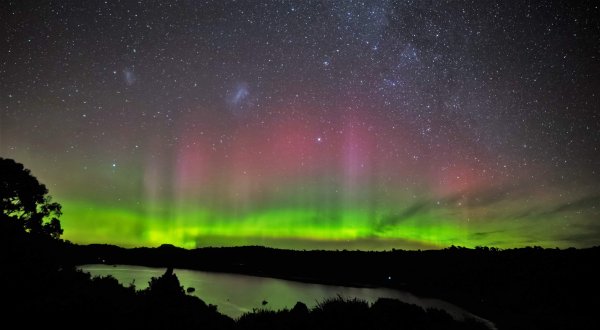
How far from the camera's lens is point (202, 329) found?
1084cm

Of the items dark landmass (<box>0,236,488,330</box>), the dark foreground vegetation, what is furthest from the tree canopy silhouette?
dark landmass (<box>0,236,488,330</box>)

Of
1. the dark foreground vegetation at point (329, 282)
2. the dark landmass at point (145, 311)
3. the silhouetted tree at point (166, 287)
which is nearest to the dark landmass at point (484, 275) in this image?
the dark foreground vegetation at point (329, 282)

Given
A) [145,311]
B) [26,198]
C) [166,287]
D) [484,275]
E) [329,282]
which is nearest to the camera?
[145,311]

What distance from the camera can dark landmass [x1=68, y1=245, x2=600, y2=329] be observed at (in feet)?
87.4

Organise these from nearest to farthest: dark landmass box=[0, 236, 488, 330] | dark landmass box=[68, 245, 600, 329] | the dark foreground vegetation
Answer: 1. dark landmass box=[0, 236, 488, 330]
2. the dark foreground vegetation
3. dark landmass box=[68, 245, 600, 329]

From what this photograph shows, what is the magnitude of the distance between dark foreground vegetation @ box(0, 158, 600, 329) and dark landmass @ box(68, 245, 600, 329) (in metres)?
0.17

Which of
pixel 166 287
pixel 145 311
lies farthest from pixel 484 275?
pixel 145 311

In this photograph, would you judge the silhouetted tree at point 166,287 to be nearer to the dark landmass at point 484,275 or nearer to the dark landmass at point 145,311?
the dark landmass at point 145,311

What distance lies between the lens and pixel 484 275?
45906 millimetres

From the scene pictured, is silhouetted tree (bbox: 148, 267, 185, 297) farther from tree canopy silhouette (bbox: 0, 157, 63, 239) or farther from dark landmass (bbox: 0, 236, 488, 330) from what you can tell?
tree canopy silhouette (bbox: 0, 157, 63, 239)

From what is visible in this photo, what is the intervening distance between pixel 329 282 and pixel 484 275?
102ft

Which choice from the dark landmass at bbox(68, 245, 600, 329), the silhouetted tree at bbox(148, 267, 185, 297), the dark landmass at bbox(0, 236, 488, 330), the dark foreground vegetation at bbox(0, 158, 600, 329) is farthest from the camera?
the dark landmass at bbox(68, 245, 600, 329)

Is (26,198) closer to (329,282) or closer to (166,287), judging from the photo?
(166,287)

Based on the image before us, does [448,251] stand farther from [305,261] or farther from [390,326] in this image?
[390,326]
